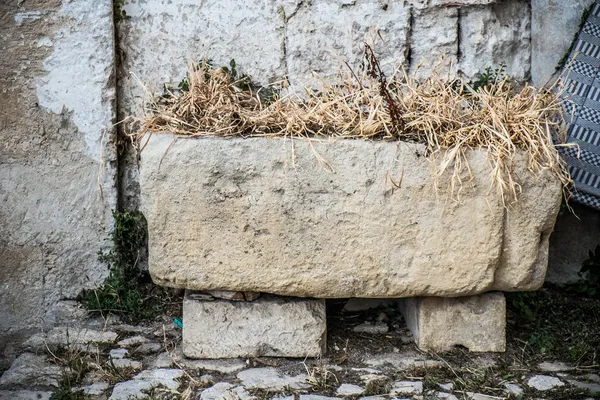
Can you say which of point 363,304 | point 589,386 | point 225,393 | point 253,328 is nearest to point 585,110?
point 589,386

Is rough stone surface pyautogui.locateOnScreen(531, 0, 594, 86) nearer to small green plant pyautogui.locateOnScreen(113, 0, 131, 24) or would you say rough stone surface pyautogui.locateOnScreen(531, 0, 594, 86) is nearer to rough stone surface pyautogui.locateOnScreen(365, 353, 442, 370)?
rough stone surface pyautogui.locateOnScreen(365, 353, 442, 370)

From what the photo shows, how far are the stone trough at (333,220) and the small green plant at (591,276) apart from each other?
804 mm

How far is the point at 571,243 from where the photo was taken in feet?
12.9

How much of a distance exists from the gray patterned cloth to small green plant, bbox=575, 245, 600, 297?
336 millimetres

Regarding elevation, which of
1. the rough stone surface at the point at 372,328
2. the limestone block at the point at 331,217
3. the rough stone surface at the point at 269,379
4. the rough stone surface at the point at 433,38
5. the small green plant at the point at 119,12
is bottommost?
the rough stone surface at the point at 269,379

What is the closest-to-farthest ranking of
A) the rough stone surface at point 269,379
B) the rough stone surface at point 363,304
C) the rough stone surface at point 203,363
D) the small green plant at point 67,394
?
1. the small green plant at point 67,394
2. the rough stone surface at point 269,379
3. the rough stone surface at point 203,363
4. the rough stone surface at point 363,304

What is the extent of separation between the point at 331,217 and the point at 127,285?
129cm

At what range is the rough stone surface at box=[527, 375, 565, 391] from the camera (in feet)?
10.1

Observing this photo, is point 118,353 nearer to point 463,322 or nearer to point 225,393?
point 225,393

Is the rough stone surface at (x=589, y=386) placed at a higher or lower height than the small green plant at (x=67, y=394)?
lower

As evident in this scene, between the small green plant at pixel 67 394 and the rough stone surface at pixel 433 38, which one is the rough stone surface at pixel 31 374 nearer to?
the small green plant at pixel 67 394

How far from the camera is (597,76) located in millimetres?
3576

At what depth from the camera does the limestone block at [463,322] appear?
10.8 ft

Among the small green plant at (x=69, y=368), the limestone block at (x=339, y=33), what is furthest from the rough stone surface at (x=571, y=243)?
the small green plant at (x=69, y=368)
